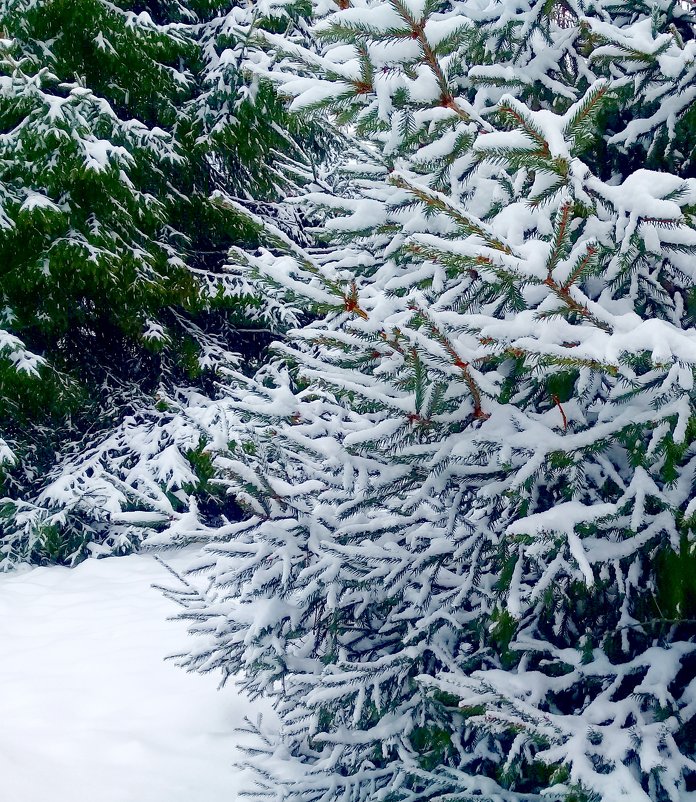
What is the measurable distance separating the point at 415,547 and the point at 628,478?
0.67 m

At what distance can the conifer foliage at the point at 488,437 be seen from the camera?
1655 millimetres

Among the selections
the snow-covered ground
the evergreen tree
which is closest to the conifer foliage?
the snow-covered ground

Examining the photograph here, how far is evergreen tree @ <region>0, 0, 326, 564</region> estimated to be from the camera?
5.79 m

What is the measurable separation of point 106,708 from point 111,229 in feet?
13.2

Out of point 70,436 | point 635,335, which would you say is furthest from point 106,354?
point 635,335

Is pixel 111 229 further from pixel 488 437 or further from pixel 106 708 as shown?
pixel 488 437

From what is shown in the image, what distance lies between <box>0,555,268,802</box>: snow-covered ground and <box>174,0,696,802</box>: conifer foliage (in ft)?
2.91

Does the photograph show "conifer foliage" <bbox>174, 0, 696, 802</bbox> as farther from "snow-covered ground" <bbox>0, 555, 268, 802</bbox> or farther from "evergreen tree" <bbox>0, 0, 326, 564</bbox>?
"evergreen tree" <bbox>0, 0, 326, 564</bbox>

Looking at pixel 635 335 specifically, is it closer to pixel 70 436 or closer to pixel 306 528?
pixel 306 528

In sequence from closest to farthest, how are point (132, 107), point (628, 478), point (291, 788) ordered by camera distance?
point (628, 478)
point (291, 788)
point (132, 107)

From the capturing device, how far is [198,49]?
681 centimetres

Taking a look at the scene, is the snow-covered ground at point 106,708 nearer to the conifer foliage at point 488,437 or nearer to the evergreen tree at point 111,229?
the conifer foliage at point 488,437

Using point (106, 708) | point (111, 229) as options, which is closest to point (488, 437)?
point (106, 708)

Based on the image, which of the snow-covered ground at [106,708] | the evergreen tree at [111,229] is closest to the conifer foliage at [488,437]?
the snow-covered ground at [106,708]
